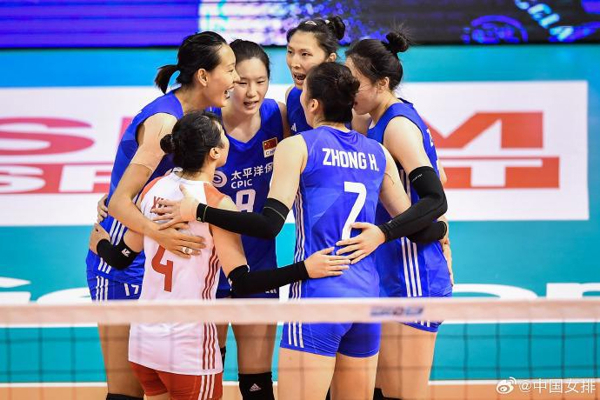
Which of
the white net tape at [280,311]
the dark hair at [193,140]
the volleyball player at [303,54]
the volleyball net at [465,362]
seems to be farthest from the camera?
the volleyball net at [465,362]

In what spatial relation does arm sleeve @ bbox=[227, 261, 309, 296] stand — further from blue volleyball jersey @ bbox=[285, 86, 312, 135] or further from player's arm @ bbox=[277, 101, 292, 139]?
player's arm @ bbox=[277, 101, 292, 139]

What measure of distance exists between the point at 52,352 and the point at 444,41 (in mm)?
4481

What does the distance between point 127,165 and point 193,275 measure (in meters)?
1.17

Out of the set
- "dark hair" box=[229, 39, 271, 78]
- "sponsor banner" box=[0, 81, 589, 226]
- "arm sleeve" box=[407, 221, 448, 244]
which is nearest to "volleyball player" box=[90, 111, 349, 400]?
"arm sleeve" box=[407, 221, 448, 244]

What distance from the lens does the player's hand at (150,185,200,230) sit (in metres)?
4.25

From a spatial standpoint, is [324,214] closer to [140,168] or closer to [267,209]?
[267,209]

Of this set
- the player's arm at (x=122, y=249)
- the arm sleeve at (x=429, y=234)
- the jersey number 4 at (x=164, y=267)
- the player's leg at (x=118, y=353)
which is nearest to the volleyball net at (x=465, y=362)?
the player's leg at (x=118, y=353)

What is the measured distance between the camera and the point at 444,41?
26.6 ft

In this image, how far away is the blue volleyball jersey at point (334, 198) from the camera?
431cm

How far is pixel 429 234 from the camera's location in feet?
15.7

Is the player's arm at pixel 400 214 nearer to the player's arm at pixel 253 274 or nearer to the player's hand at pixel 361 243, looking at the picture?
the player's hand at pixel 361 243

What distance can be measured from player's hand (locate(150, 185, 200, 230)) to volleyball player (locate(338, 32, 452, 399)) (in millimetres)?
1212

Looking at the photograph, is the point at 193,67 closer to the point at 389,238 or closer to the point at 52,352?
the point at 389,238

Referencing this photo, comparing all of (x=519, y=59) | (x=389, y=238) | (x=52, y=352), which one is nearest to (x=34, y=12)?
(x=52, y=352)
